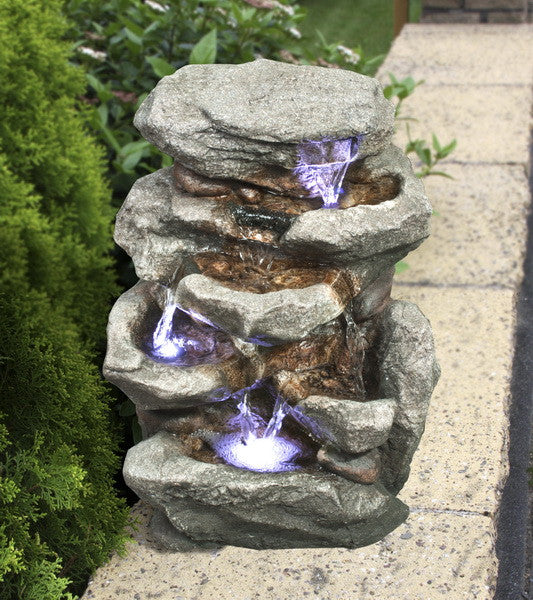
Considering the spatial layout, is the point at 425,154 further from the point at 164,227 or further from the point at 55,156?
the point at 164,227

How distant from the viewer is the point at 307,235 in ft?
8.28

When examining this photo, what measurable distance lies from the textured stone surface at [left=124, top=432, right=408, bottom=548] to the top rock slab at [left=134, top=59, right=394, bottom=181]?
2.94 ft

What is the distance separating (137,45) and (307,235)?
9.93 ft

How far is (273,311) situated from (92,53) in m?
3.31

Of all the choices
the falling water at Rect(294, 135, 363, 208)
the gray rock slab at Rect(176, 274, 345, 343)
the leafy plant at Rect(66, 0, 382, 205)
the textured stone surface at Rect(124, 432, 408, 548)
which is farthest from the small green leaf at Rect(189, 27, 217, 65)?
the textured stone surface at Rect(124, 432, 408, 548)

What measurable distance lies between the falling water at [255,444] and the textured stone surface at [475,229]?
1.82m

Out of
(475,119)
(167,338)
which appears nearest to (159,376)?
(167,338)

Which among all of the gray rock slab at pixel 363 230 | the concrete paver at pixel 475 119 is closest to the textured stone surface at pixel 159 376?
the gray rock slab at pixel 363 230

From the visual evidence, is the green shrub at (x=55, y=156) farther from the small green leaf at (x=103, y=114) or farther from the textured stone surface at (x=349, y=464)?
the textured stone surface at (x=349, y=464)

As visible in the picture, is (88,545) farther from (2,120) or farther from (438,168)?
(438,168)

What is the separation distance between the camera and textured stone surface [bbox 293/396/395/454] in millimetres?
2619

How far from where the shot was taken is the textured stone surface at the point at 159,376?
262 cm

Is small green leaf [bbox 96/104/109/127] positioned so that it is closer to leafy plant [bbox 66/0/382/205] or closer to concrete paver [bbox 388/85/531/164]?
leafy plant [bbox 66/0/382/205]

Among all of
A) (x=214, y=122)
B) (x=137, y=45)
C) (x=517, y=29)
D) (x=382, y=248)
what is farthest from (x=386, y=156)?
(x=517, y=29)
